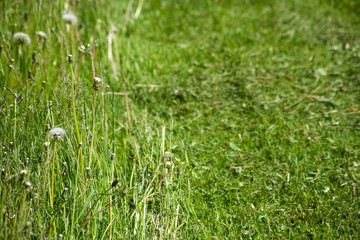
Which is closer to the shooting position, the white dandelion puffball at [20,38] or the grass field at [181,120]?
the grass field at [181,120]

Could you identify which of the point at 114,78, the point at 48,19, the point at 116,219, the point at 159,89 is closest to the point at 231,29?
the point at 159,89

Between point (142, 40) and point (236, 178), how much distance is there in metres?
2.29

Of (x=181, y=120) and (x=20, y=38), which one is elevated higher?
(x=20, y=38)

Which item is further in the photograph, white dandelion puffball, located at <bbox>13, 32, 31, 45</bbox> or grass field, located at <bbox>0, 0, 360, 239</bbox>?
white dandelion puffball, located at <bbox>13, 32, 31, 45</bbox>

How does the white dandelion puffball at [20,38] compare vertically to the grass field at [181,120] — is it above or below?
above

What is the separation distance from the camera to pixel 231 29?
4363 mm

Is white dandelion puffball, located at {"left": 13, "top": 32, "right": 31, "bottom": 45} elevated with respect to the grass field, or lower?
elevated

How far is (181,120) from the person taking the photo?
3043 millimetres

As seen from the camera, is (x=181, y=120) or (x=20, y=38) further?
(x=181, y=120)

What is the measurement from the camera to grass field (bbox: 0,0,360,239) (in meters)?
1.91

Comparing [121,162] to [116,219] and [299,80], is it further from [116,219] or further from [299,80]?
[299,80]

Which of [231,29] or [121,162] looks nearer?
[121,162]

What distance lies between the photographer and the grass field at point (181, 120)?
1911 millimetres

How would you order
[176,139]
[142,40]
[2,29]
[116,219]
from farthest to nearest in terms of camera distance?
[142,40], [2,29], [176,139], [116,219]
